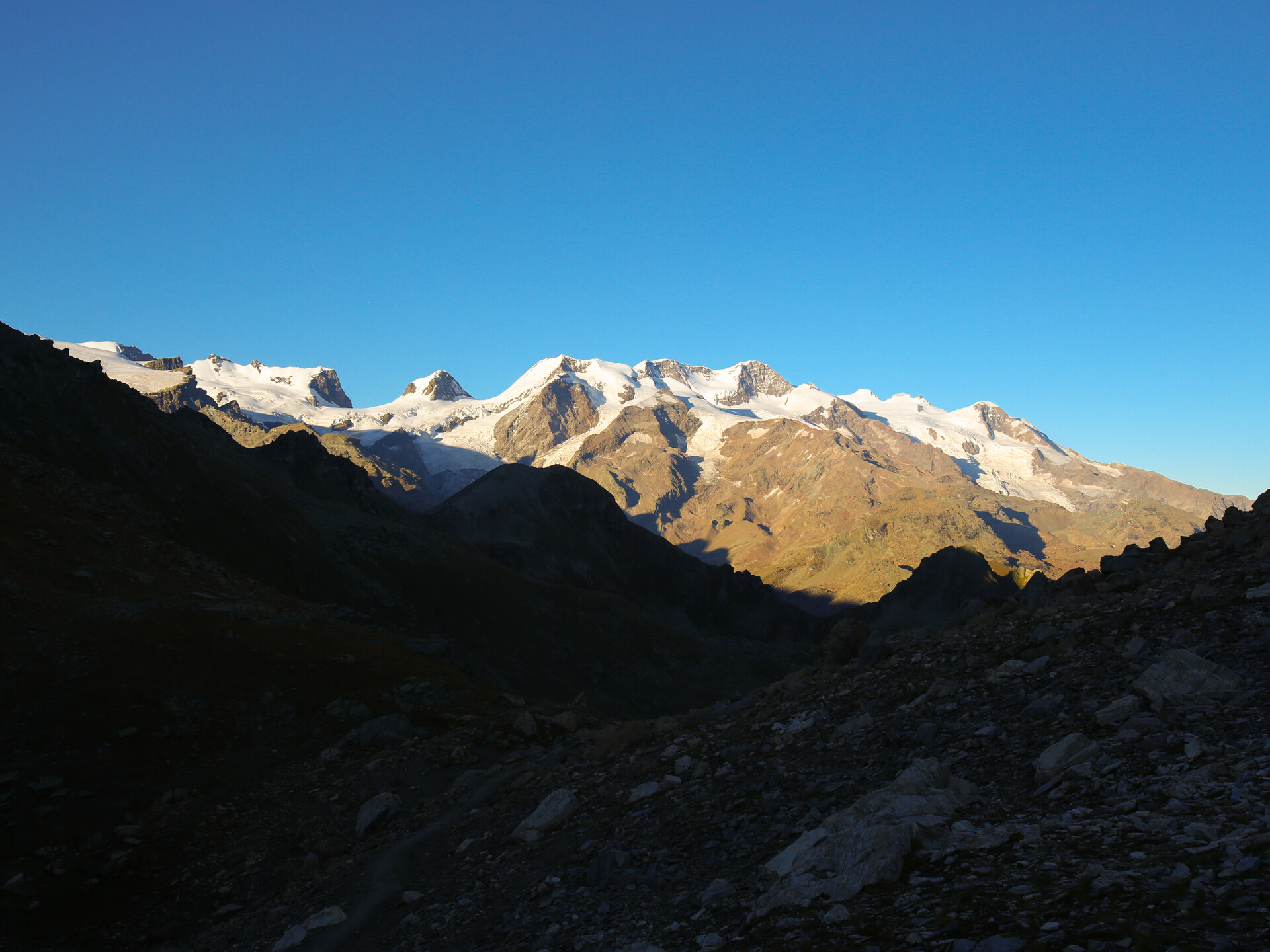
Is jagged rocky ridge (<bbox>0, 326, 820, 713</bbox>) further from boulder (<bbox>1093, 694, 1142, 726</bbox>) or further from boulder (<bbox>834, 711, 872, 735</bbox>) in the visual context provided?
boulder (<bbox>1093, 694, 1142, 726</bbox>)

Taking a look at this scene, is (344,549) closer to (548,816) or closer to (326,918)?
(326,918)

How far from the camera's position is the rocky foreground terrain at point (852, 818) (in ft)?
28.4

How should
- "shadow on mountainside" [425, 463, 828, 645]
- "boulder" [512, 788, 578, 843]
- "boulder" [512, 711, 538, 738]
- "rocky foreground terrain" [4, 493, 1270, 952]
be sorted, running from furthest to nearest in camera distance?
"shadow on mountainside" [425, 463, 828, 645] → "boulder" [512, 711, 538, 738] → "boulder" [512, 788, 578, 843] → "rocky foreground terrain" [4, 493, 1270, 952]

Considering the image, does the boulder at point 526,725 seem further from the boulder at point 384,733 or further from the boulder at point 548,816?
the boulder at point 548,816

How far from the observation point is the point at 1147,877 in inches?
315

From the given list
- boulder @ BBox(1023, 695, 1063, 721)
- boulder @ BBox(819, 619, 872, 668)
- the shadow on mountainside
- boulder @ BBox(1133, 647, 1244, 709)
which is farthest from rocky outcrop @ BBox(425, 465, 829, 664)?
boulder @ BBox(1133, 647, 1244, 709)

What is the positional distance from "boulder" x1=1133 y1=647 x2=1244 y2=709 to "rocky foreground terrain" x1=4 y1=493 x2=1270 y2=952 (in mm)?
45

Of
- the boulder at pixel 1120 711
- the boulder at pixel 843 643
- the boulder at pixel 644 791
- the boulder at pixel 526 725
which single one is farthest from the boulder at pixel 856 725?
the boulder at pixel 526 725

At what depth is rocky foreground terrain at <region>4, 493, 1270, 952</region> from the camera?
8.65 meters

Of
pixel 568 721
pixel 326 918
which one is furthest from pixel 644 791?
pixel 568 721

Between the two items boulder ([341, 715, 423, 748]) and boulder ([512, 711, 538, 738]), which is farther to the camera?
boulder ([512, 711, 538, 738])

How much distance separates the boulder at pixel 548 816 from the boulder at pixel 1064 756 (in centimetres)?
1050

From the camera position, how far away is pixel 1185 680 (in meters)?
13.0

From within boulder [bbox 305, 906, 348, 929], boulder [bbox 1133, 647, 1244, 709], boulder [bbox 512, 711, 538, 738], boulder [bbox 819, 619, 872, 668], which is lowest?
boulder [bbox 305, 906, 348, 929]
